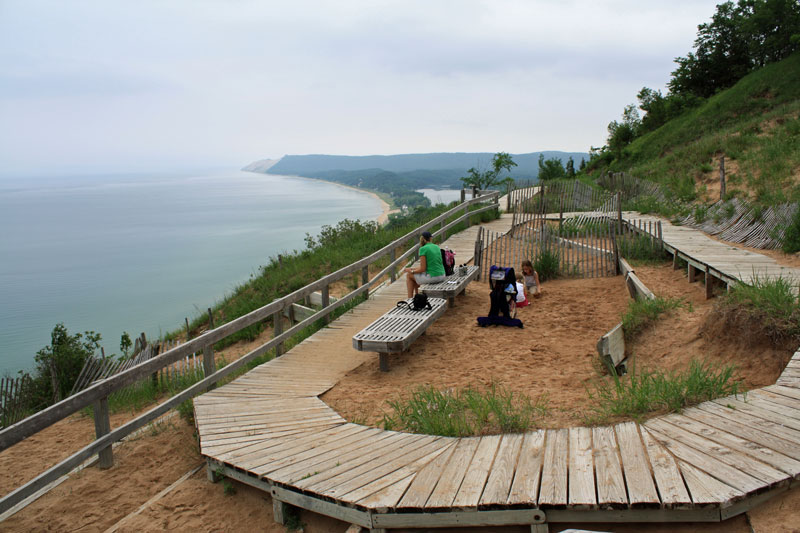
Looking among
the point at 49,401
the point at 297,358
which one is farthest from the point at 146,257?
the point at 297,358

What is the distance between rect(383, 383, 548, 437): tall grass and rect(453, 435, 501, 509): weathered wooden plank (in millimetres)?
206

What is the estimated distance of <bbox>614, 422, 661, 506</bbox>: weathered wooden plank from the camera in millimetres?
3115

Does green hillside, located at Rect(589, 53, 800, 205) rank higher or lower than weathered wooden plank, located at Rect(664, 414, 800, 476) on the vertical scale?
higher

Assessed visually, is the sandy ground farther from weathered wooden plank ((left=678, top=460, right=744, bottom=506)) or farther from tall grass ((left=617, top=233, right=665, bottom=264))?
tall grass ((left=617, top=233, right=665, bottom=264))

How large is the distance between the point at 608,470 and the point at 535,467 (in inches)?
17.9

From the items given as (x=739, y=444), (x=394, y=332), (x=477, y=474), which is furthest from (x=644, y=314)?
(x=477, y=474)

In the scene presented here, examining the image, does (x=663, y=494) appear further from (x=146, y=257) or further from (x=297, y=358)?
(x=146, y=257)

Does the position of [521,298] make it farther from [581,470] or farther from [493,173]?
[493,173]

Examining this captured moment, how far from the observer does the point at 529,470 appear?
362 centimetres

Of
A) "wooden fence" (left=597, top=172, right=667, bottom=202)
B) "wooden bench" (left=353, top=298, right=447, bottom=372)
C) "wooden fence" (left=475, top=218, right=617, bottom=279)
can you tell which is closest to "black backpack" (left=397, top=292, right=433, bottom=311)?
"wooden bench" (left=353, top=298, right=447, bottom=372)

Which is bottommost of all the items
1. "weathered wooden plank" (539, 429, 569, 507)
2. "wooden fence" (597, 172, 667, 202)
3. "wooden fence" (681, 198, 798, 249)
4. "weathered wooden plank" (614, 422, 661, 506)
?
"weathered wooden plank" (539, 429, 569, 507)

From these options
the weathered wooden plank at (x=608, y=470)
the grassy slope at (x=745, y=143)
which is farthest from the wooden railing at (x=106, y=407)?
the grassy slope at (x=745, y=143)

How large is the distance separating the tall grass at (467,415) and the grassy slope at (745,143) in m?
9.38

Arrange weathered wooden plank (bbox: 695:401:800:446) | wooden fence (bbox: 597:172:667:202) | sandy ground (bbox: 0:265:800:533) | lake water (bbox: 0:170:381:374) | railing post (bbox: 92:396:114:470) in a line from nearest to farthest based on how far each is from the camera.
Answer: weathered wooden plank (bbox: 695:401:800:446) < sandy ground (bbox: 0:265:800:533) < railing post (bbox: 92:396:114:470) < wooden fence (bbox: 597:172:667:202) < lake water (bbox: 0:170:381:374)
